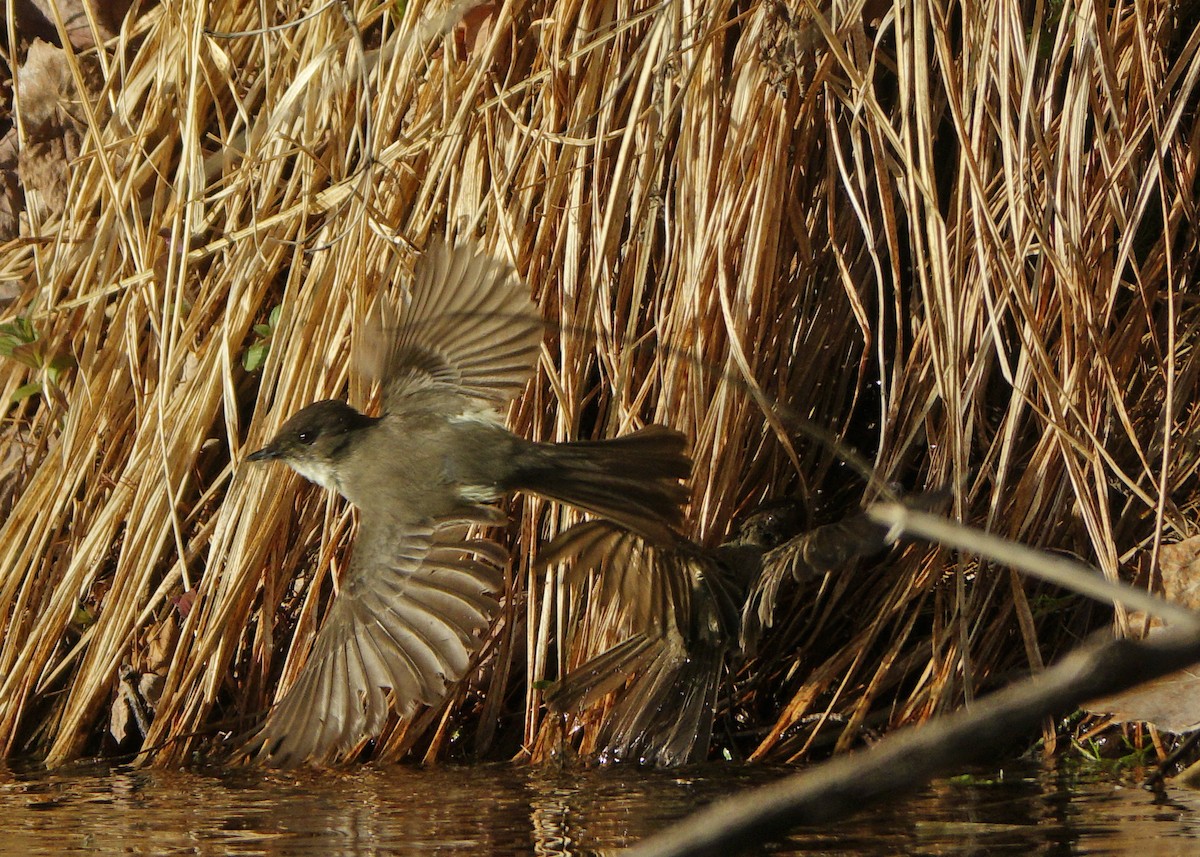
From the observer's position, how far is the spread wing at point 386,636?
9.77 ft

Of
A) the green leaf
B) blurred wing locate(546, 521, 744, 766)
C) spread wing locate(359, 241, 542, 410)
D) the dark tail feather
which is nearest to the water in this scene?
blurred wing locate(546, 521, 744, 766)

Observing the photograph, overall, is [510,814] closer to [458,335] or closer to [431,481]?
[431,481]

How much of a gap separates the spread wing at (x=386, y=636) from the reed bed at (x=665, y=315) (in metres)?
Answer: 0.47

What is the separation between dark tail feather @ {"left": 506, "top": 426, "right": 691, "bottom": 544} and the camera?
3.16m

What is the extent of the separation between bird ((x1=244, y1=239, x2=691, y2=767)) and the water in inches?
6.0

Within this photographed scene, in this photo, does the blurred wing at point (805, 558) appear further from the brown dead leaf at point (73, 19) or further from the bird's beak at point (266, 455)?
the brown dead leaf at point (73, 19)

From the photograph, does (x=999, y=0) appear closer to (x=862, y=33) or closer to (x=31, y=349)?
(x=862, y=33)

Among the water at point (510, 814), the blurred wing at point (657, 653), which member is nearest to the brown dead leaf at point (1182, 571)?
the water at point (510, 814)

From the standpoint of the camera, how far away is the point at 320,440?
343 centimetres

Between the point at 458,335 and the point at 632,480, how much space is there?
0.59 meters

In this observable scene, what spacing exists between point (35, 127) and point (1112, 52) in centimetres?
343

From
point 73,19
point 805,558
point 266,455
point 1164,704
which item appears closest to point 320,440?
point 266,455

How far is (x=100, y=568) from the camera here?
14.0 ft

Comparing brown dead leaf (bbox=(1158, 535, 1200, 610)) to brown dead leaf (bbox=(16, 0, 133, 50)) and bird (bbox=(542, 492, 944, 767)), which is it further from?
brown dead leaf (bbox=(16, 0, 133, 50))
